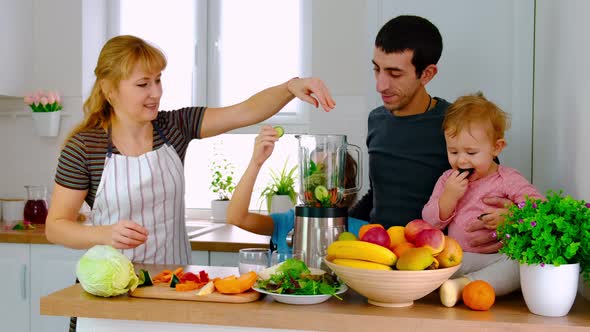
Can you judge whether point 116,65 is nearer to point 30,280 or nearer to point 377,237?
point 377,237

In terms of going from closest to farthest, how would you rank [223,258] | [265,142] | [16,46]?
[265,142] → [223,258] → [16,46]

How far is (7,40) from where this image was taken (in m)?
3.28

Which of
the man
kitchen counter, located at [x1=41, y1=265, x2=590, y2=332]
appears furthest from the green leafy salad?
the man

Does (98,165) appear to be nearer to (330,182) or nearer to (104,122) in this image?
(104,122)

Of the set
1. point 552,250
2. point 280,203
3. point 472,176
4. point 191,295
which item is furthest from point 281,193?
point 552,250

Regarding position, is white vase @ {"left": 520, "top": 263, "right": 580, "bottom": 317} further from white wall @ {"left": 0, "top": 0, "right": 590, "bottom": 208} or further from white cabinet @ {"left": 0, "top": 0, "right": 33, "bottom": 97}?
white cabinet @ {"left": 0, "top": 0, "right": 33, "bottom": 97}

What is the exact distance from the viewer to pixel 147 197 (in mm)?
1992

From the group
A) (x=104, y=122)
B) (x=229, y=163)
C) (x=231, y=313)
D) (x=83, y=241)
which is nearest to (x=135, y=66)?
(x=104, y=122)

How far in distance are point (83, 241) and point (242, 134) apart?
1892 mm

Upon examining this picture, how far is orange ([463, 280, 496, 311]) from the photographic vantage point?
1.29m

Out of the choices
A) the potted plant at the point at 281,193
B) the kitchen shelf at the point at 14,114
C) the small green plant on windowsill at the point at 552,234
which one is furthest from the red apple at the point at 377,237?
the kitchen shelf at the point at 14,114

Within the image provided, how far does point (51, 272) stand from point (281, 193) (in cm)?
111

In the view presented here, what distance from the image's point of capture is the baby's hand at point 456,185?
5.43 feet

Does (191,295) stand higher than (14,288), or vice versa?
(191,295)
